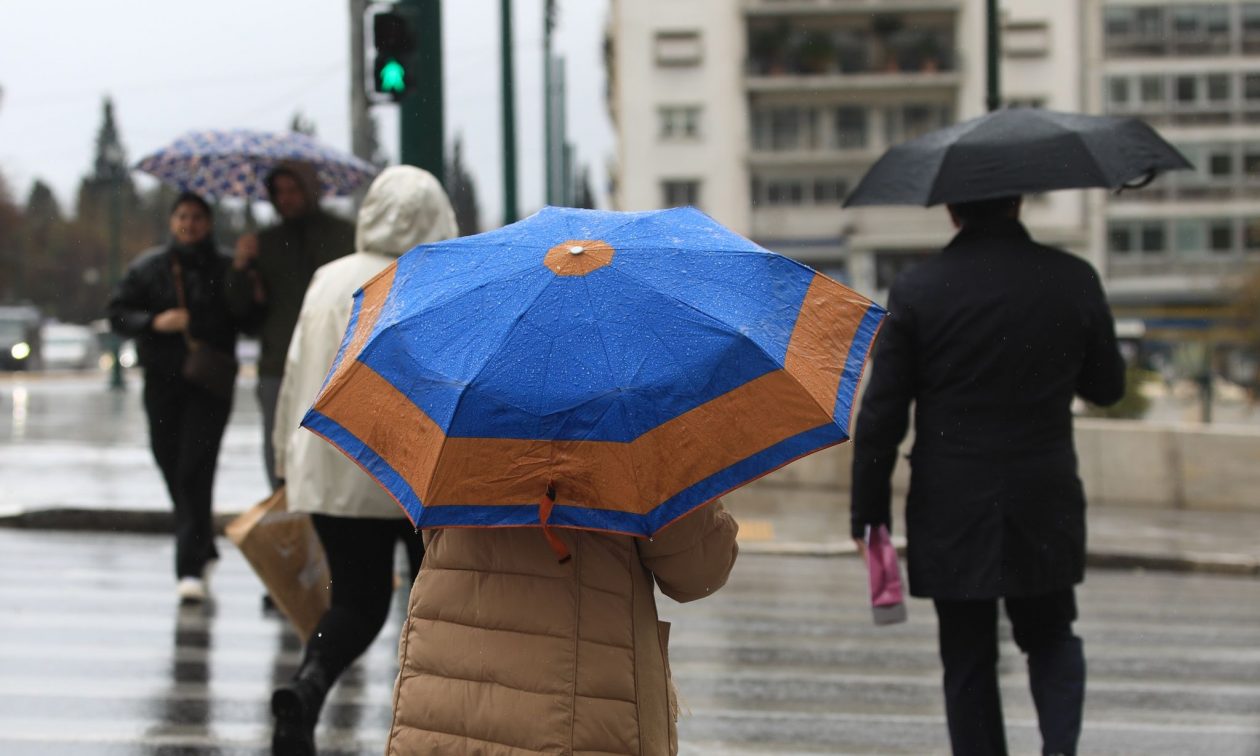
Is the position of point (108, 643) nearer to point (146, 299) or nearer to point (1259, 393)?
point (146, 299)

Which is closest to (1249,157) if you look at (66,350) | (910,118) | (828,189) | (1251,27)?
(1251,27)

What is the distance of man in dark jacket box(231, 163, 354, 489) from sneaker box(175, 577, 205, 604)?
1048 millimetres

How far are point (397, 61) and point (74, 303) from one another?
9858cm

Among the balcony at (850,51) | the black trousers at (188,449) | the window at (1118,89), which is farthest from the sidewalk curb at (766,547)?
the window at (1118,89)

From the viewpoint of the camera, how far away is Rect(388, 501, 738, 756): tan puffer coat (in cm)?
297

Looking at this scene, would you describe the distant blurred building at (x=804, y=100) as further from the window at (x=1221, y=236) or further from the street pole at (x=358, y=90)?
the street pole at (x=358, y=90)

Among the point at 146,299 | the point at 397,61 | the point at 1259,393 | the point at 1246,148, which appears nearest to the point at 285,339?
the point at 146,299

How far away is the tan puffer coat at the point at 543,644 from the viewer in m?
2.97

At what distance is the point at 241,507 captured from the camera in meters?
11.7

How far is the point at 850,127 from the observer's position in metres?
60.4

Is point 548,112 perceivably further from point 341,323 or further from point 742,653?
point 341,323

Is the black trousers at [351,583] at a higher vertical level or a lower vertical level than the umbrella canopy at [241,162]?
lower

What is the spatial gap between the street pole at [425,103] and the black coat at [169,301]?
3.79ft

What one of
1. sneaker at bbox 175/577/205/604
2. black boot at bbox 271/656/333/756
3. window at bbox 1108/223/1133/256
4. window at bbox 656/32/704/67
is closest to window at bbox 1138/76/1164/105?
window at bbox 1108/223/1133/256
